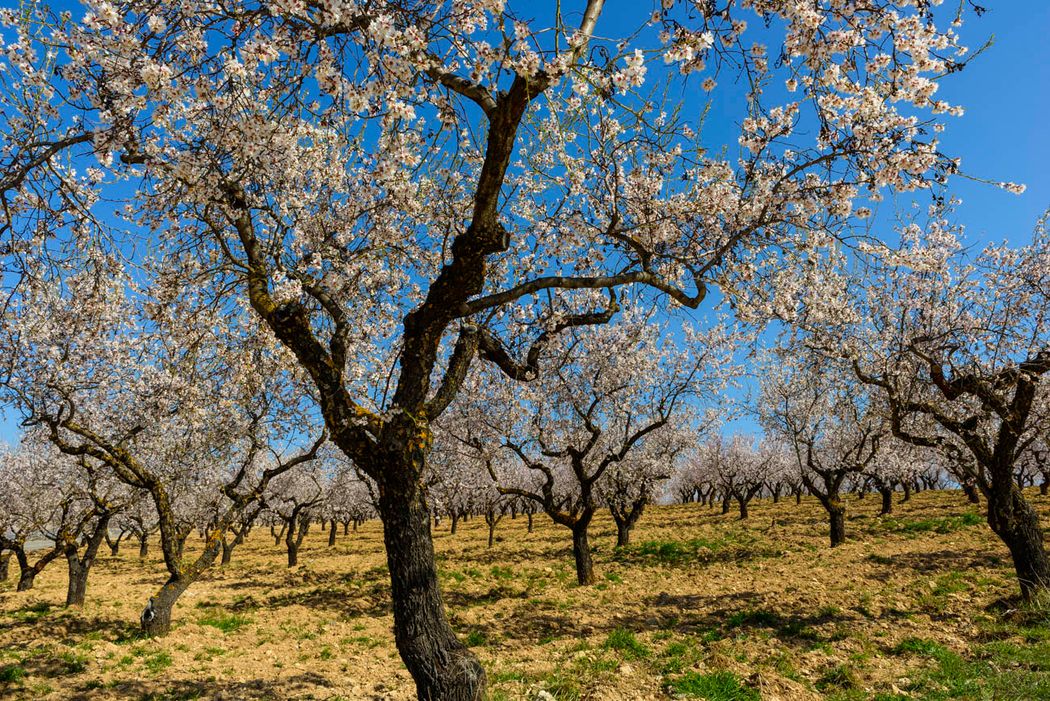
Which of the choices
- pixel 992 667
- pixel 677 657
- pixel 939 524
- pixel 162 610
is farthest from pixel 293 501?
pixel 992 667

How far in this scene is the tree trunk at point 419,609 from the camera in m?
6.31

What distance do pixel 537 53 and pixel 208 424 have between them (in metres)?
14.5

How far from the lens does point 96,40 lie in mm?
4625

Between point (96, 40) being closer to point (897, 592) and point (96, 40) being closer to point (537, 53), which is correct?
point (537, 53)

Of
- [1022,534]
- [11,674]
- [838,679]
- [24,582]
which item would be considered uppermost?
[1022,534]

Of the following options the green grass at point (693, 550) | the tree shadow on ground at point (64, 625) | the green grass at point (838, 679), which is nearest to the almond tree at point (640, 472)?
the green grass at point (693, 550)

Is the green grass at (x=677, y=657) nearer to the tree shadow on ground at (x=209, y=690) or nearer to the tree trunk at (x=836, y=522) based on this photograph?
the tree shadow on ground at (x=209, y=690)

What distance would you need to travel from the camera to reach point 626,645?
1121 cm

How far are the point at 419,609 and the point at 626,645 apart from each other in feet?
20.9

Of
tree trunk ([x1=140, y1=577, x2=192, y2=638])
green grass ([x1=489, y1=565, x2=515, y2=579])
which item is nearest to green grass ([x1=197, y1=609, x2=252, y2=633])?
tree trunk ([x1=140, y1=577, x2=192, y2=638])

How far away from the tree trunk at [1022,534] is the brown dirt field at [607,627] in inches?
43.2

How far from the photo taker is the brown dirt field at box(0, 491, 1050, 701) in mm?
9250

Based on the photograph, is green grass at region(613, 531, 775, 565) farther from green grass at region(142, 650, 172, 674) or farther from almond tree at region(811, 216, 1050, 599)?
green grass at region(142, 650, 172, 674)

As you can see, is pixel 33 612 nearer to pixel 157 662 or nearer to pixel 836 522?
pixel 157 662
